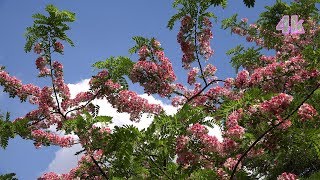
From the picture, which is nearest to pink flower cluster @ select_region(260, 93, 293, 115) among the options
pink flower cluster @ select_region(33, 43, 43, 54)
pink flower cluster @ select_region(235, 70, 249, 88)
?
pink flower cluster @ select_region(235, 70, 249, 88)

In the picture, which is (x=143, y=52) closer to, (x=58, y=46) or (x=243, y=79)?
(x=58, y=46)

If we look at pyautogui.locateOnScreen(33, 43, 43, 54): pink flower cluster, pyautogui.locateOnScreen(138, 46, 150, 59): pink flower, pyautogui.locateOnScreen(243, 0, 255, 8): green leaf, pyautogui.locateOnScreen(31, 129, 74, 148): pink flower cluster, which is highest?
pyautogui.locateOnScreen(33, 43, 43, 54): pink flower cluster

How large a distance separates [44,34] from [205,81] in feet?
12.0

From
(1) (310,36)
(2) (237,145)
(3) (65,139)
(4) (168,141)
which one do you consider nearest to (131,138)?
(4) (168,141)

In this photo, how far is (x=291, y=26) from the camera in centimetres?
1255

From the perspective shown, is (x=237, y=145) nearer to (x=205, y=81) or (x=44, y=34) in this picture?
(x=205, y=81)

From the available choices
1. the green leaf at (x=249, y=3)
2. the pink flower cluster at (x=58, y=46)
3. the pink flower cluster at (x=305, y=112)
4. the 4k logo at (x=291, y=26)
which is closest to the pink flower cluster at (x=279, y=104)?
the pink flower cluster at (x=305, y=112)

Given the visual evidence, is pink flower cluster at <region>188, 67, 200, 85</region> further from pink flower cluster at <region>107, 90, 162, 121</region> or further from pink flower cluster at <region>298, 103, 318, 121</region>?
pink flower cluster at <region>298, 103, 318, 121</region>

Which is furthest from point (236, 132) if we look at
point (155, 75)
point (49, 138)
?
point (49, 138)

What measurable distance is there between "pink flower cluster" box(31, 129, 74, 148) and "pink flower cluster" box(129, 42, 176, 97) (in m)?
2.82

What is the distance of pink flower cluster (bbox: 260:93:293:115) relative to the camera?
4922 mm

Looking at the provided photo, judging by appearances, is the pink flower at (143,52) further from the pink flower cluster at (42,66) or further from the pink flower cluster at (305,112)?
the pink flower cluster at (305,112)

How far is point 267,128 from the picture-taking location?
17.0 ft

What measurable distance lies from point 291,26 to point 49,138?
293 inches
